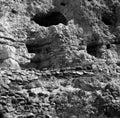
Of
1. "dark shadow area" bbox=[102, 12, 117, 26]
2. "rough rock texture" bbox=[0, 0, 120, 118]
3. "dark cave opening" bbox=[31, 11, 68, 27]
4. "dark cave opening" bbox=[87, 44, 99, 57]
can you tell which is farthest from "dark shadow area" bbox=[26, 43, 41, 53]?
"dark shadow area" bbox=[102, 12, 117, 26]

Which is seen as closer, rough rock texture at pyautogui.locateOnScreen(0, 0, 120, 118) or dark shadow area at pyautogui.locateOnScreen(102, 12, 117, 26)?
rough rock texture at pyautogui.locateOnScreen(0, 0, 120, 118)

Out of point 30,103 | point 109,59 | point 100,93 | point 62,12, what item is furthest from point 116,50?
point 30,103

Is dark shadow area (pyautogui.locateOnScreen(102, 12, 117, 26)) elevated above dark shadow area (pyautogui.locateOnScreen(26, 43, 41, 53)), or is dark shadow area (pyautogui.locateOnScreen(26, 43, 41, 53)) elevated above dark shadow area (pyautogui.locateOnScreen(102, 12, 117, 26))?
dark shadow area (pyautogui.locateOnScreen(102, 12, 117, 26))

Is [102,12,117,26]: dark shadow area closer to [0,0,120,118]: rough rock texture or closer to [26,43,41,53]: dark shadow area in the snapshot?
[0,0,120,118]: rough rock texture

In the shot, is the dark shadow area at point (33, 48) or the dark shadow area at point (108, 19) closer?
the dark shadow area at point (33, 48)

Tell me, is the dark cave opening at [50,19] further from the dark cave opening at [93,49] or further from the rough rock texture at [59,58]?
the dark cave opening at [93,49]

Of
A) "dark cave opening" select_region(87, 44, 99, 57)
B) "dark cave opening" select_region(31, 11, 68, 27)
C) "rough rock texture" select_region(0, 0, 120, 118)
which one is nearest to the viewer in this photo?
"rough rock texture" select_region(0, 0, 120, 118)

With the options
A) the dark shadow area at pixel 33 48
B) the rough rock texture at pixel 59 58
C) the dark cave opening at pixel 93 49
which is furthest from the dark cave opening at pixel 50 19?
the dark cave opening at pixel 93 49

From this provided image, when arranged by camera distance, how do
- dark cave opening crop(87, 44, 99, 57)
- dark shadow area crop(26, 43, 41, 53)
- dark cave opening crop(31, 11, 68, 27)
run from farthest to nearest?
dark cave opening crop(31, 11, 68, 27)
dark cave opening crop(87, 44, 99, 57)
dark shadow area crop(26, 43, 41, 53)

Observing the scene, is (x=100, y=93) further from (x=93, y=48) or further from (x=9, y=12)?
(x=9, y=12)
